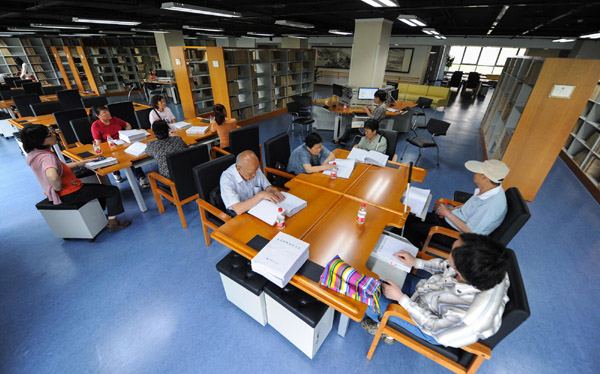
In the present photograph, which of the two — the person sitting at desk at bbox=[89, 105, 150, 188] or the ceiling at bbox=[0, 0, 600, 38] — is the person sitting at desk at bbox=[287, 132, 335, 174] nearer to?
the person sitting at desk at bbox=[89, 105, 150, 188]

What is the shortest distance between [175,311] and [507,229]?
3002mm

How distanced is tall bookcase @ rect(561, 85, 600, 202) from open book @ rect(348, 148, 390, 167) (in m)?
4.41

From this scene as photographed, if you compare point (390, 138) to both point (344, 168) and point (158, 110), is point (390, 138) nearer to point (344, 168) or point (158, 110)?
point (344, 168)

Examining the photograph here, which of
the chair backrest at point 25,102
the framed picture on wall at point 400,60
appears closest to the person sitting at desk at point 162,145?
the chair backrest at point 25,102

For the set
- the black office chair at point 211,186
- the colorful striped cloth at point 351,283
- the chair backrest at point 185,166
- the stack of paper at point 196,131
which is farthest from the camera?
the stack of paper at point 196,131

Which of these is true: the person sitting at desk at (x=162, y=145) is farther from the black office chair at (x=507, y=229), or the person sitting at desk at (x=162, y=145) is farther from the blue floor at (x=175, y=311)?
the black office chair at (x=507, y=229)

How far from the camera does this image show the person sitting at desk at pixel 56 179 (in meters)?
2.59

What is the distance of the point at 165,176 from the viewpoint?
135 inches

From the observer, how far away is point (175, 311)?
2.38 m

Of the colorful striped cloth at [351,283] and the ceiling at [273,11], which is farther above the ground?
the ceiling at [273,11]

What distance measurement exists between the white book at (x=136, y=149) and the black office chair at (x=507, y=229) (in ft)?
12.4

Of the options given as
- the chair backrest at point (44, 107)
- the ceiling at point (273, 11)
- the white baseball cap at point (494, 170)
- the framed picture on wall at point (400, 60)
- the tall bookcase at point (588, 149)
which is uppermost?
the ceiling at point (273, 11)

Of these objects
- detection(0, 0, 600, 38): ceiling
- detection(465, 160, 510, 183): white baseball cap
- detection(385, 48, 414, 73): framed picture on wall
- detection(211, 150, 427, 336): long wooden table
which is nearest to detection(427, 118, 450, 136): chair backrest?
detection(0, 0, 600, 38): ceiling

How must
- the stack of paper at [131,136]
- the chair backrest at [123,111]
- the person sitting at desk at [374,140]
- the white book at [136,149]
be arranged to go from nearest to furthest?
the white book at [136,149], the person sitting at desk at [374,140], the stack of paper at [131,136], the chair backrest at [123,111]
